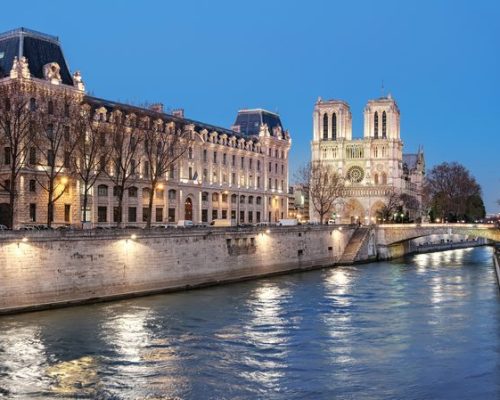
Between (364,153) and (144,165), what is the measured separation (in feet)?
270

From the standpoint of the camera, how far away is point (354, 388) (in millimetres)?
26469

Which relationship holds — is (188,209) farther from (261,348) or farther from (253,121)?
(261,348)

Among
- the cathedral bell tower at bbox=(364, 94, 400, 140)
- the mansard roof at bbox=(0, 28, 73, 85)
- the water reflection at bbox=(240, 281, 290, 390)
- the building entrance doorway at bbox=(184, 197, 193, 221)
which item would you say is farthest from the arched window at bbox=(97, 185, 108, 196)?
the cathedral bell tower at bbox=(364, 94, 400, 140)

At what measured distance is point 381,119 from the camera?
152 m

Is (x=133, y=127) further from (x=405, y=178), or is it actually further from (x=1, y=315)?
(x=405, y=178)

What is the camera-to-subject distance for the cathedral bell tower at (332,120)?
154m

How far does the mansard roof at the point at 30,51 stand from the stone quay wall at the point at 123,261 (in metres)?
24.2

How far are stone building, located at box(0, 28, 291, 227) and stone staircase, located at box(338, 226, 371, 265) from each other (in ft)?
59.1

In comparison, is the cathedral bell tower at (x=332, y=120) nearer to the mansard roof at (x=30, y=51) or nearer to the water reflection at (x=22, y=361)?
the mansard roof at (x=30, y=51)

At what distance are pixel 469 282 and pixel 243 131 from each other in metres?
58.4

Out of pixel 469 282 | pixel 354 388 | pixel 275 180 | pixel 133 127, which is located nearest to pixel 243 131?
pixel 275 180

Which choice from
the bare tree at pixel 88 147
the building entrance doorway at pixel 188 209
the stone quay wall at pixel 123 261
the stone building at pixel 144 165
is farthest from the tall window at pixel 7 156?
the building entrance doorway at pixel 188 209

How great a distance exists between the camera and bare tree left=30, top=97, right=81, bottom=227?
56.4 meters

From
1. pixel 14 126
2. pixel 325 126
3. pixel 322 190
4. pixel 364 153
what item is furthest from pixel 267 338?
pixel 325 126
